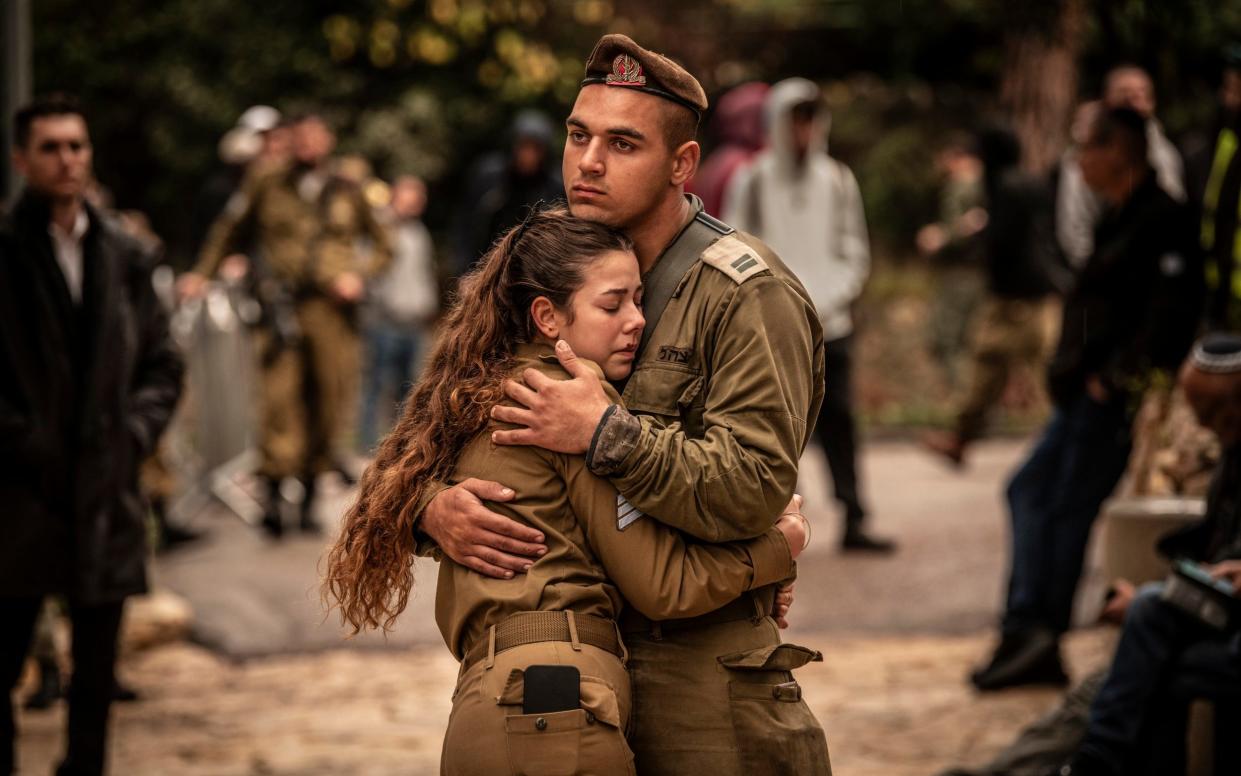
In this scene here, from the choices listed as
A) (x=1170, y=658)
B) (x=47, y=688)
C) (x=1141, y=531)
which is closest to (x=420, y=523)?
(x=1170, y=658)

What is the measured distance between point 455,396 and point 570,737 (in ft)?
2.24

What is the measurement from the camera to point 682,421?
11.7 ft

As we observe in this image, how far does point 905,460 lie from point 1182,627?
29.0 feet

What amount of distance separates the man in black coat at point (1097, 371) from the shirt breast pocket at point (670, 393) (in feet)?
13.1

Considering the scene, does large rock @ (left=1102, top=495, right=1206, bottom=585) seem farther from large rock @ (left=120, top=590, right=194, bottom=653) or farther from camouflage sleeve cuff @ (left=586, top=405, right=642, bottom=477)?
large rock @ (left=120, top=590, right=194, bottom=653)

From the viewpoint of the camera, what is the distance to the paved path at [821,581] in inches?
357

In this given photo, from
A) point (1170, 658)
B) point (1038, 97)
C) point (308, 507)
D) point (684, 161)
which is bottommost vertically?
point (308, 507)

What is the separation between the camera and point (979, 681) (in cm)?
754

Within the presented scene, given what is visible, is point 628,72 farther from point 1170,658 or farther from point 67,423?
point 67,423

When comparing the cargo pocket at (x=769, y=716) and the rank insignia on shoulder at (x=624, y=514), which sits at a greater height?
the rank insignia on shoulder at (x=624, y=514)

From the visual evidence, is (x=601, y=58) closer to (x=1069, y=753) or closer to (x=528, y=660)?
(x=528, y=660)

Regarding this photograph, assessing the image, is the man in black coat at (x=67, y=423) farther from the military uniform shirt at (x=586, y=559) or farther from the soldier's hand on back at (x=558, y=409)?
the soldier's hand on back at (x=558, y=409)

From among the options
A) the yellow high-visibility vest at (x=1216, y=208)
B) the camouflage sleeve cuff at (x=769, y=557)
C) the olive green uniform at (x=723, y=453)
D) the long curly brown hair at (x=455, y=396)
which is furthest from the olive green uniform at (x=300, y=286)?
the camouflage sleeve cuff at (x=769, y=557)

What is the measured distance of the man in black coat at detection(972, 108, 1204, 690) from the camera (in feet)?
23.3
